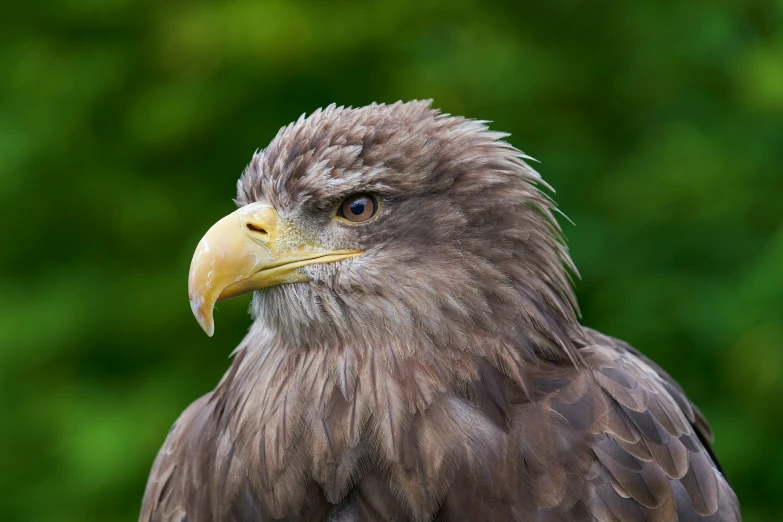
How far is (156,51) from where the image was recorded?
19.5 ft

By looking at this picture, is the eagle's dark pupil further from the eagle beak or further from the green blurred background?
the green blurred background

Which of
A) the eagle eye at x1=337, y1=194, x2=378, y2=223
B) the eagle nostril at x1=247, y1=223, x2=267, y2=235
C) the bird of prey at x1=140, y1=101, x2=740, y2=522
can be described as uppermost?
the eagle nostril at x1=247, y1=223, x2=267, y2=235

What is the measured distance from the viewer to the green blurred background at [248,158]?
5566mm

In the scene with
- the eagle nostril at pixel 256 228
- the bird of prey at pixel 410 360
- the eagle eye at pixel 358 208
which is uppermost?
the eagle nostril at pixel 256 228

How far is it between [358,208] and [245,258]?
0.41 metres

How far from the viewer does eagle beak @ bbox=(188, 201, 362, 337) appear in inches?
117

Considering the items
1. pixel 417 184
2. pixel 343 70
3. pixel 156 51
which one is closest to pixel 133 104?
pixel 156 51

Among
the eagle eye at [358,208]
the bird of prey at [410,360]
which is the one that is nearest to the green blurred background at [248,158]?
the bird of prey at [410,360]

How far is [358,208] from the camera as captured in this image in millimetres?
3166

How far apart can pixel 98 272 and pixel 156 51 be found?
145cm

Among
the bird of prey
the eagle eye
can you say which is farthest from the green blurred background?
the eagle eye

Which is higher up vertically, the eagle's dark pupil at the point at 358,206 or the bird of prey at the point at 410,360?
the eagle's dark pupil at the point at 358,206

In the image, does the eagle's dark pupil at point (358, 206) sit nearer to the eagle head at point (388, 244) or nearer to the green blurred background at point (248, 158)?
the eagle head at point (388, 244)

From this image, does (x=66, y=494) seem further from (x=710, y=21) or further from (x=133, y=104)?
(x=710, y=21)
